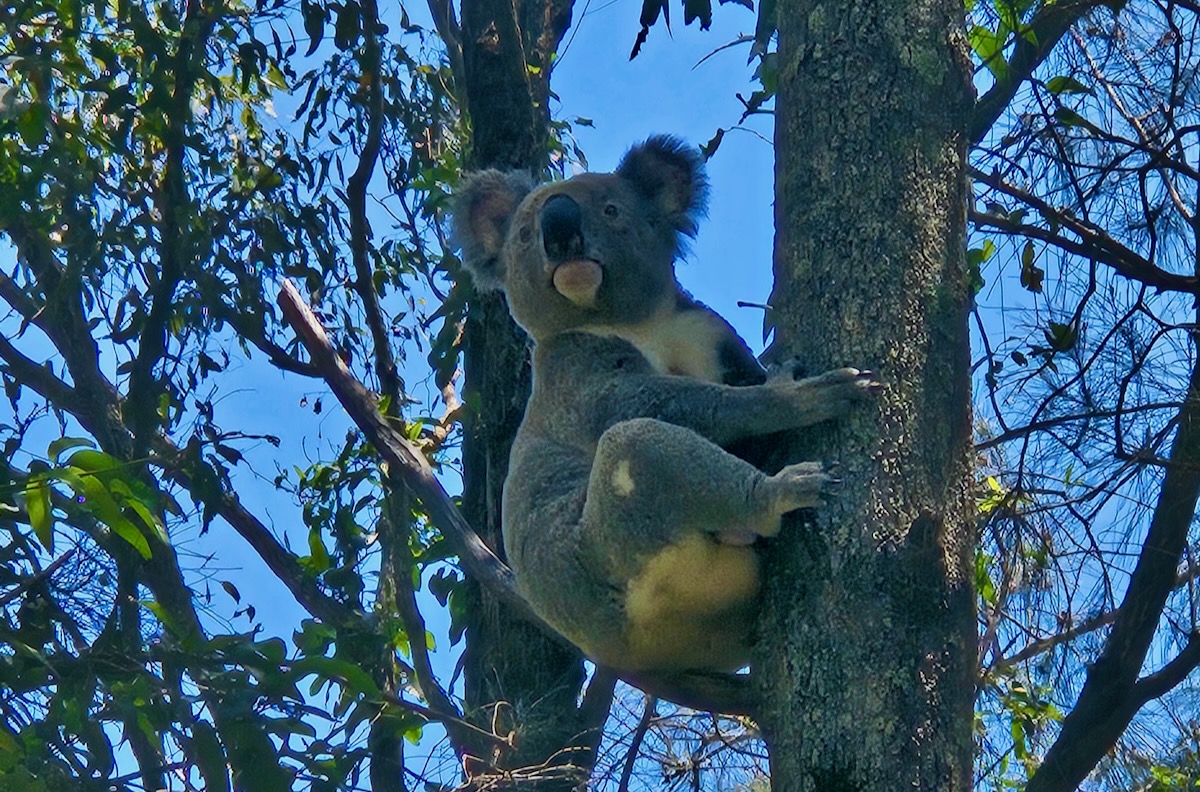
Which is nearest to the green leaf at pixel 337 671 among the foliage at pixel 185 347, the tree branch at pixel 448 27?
the foliage at pixel 185 347

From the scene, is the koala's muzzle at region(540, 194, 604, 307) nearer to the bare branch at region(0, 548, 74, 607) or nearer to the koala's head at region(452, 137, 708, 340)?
the koala's head at region(452, 137, 708, 340)

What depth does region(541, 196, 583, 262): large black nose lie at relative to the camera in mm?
3520

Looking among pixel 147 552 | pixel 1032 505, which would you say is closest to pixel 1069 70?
pixel 1032 505

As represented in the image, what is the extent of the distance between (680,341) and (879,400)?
1197 millimetres

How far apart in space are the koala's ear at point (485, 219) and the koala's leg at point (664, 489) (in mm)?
1110

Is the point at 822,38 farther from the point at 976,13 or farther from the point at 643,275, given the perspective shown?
the point at 976,13

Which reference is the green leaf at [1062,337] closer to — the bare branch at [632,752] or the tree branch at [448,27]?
the bare branch at [632,752]

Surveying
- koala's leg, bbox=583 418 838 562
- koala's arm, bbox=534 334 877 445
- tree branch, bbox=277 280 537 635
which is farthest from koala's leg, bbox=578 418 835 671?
tree branch, bbox=277 280 537 635

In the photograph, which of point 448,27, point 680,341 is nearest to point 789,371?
point 680,341

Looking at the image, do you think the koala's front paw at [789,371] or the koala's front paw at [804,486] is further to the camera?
the koala's front paw at [789,371]

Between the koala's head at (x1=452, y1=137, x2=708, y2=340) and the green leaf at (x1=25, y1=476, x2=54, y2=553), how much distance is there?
4.48ft

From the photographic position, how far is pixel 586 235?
3.61 metres

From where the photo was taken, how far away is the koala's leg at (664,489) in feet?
8.89

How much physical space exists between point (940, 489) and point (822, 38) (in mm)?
906
